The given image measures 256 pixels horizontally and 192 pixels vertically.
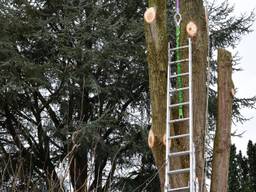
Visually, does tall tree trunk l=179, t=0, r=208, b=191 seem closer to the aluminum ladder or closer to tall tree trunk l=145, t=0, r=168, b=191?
the aluminum ladder

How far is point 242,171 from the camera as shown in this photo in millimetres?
15641

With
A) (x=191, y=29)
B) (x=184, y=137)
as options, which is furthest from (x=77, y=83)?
(x=184, y=137)

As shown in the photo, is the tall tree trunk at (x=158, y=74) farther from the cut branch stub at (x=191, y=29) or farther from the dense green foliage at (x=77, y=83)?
the dense green foliage at (x=77, y=83)

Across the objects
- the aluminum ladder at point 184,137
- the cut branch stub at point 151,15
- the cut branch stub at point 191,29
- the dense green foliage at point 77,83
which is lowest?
the aluminum ladder at point 184,137

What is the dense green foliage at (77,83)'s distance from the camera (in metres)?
11.3

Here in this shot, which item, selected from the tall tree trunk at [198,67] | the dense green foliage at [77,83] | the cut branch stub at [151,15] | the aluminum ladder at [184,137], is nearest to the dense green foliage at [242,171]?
the dense green foliage at [77,83]

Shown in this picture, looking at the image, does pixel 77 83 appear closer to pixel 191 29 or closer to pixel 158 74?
pixel 158 74

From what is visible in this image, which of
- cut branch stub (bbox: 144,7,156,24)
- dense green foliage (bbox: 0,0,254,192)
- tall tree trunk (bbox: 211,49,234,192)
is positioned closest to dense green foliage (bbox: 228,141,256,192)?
dense green foliage (bbox: 0,0,254,192)

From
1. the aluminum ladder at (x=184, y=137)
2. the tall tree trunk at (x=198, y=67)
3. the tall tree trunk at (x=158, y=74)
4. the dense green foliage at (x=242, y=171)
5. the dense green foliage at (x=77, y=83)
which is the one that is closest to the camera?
the aluminum ladder at (x=184, y=137)

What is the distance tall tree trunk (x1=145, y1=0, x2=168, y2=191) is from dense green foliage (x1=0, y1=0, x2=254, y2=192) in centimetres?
464

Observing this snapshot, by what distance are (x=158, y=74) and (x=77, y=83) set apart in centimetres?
588

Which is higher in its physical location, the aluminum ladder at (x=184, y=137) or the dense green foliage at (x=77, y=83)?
the dense green foliage at (x=77, y=83)

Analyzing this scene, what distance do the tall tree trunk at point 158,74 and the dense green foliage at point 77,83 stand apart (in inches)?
183

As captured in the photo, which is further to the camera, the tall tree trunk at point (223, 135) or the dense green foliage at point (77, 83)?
the dense green foliage at point (77, 83)
